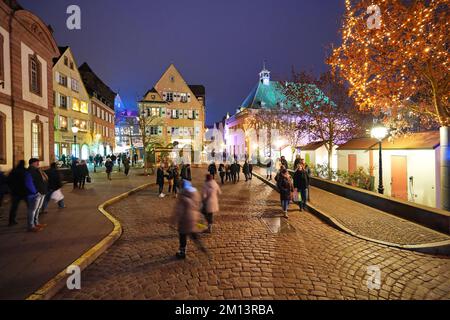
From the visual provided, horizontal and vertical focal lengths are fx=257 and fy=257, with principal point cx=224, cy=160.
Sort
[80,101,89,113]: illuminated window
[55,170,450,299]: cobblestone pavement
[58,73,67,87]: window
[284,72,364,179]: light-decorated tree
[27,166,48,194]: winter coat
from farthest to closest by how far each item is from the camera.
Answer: [80,101,89,113]: illuminated window < [58,73,67,87]: window < [284,72,364,179]: light-decorated tree < [27,166,48,194]: winter coat < [55,170,450,299]: cobblestone pavement

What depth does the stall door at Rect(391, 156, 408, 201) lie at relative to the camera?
14507mm

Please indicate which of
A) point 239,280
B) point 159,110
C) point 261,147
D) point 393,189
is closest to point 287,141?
point 261,147

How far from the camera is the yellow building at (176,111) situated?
46.1 m

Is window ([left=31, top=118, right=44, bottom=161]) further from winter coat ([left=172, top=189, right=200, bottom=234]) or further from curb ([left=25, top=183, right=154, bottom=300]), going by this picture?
winter coat ([left=172, top=189, right=200, bottom=234])

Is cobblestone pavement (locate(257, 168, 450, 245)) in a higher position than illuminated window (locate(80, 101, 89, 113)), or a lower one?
lower

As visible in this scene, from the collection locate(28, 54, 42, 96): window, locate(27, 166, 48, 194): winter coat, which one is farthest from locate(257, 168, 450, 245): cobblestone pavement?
locate(28, 54, 42, 96): window

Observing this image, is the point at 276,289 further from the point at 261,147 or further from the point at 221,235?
the point at 261,147

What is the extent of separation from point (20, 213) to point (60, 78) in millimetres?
28645

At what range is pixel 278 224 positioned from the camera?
26.8 feet

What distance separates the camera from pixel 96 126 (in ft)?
137

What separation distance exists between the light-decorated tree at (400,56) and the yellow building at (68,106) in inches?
1155

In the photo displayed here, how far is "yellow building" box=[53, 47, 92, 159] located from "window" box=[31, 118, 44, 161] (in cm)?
1361

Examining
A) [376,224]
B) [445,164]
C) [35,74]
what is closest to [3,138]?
[35,74]

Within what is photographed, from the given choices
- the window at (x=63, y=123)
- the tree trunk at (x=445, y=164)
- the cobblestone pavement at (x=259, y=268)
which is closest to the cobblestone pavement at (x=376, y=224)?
the cobblestone pavement at (x=259, y=268)
